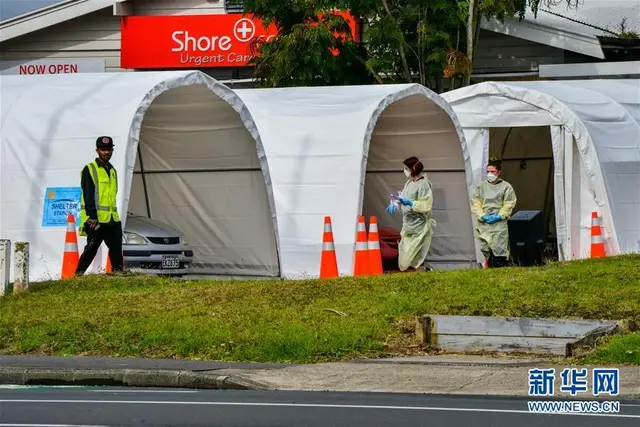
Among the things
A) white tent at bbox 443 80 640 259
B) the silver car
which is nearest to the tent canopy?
the silver car

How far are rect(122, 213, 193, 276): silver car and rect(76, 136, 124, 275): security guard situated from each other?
259 centimetres

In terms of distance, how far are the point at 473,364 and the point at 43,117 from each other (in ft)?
32.3

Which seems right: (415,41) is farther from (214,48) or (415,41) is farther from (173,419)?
(173,419)

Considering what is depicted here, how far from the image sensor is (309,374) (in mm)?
12359

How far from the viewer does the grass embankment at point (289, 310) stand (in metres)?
13.8

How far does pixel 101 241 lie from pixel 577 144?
798 cm

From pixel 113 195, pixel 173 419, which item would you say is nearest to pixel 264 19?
pixel 113 195

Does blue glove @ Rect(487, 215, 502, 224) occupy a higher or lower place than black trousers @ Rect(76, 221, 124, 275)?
higher

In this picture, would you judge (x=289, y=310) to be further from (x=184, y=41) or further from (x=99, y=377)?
(x=184, y=41)

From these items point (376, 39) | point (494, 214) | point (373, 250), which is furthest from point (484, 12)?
point (373, 250)

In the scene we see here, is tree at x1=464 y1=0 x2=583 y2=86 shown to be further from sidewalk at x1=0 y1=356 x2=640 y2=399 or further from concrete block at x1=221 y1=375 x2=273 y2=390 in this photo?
concrete block at x1=221 y1=375 x2=273 y2=390

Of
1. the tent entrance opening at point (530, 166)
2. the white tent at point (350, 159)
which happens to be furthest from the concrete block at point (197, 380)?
the tent entrance opening at point (530, 166)

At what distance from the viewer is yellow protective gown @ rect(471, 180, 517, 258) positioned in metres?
20.5

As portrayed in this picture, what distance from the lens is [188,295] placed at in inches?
647
